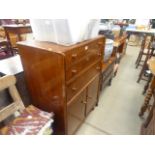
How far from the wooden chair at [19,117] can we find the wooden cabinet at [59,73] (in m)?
0.13

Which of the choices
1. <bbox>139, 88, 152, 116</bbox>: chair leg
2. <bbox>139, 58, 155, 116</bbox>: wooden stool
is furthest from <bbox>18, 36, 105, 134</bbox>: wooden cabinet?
<bbox>139, 88, 152, 116</bbox>: chair leg

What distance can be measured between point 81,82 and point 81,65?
0.18 m

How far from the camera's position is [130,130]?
66.7 inches

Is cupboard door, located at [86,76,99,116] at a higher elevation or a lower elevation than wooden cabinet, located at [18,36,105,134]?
lower

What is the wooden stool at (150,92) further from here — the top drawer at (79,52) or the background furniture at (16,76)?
the background furniture at (16,76)

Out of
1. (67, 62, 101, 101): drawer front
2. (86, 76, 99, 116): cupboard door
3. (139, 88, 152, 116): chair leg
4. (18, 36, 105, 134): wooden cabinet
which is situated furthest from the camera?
(139, 88, 152, 116): chair leg

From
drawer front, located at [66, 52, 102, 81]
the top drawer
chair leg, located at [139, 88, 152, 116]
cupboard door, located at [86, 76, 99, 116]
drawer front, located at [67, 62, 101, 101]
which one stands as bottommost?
chair leg, located at [139, 88, 152, 116]

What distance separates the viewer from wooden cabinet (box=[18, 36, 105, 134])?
954 mm

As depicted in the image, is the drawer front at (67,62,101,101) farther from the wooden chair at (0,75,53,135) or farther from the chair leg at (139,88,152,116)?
the chair leg at (139,88,152,116)

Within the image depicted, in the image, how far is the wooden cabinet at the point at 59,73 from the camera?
3.13 feet

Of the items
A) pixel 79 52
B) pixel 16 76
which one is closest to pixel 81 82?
pixel 79 52
